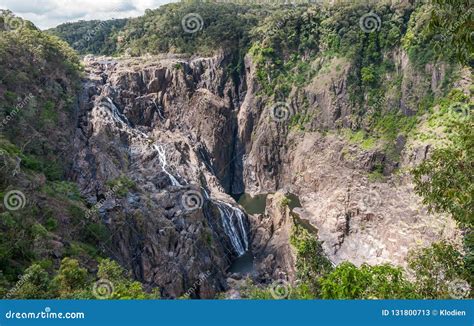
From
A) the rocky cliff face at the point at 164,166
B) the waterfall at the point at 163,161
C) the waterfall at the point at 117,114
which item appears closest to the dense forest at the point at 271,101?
the rocky cliff face at the point at 164,166

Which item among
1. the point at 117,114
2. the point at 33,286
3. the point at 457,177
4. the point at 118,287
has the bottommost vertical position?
the point at 118,287

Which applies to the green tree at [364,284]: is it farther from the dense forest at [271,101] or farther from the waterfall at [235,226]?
the waterfall at [235,226]

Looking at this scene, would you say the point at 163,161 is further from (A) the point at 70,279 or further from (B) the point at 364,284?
(B) the point at 364,284

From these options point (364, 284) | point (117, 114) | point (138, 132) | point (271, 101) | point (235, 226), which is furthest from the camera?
point (271, 101)

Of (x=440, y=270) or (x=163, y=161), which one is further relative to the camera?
(x=163, y=161)

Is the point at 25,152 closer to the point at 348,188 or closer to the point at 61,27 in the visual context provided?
the point at 348,188

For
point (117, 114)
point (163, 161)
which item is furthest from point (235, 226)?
point (117, 114)

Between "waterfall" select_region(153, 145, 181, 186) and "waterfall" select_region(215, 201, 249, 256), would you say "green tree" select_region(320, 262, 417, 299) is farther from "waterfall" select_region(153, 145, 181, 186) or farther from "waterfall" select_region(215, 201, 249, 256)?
"waterfall" select_region(215, 201, 249, 256)

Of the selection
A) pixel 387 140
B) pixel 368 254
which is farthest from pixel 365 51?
pixel 368 254
